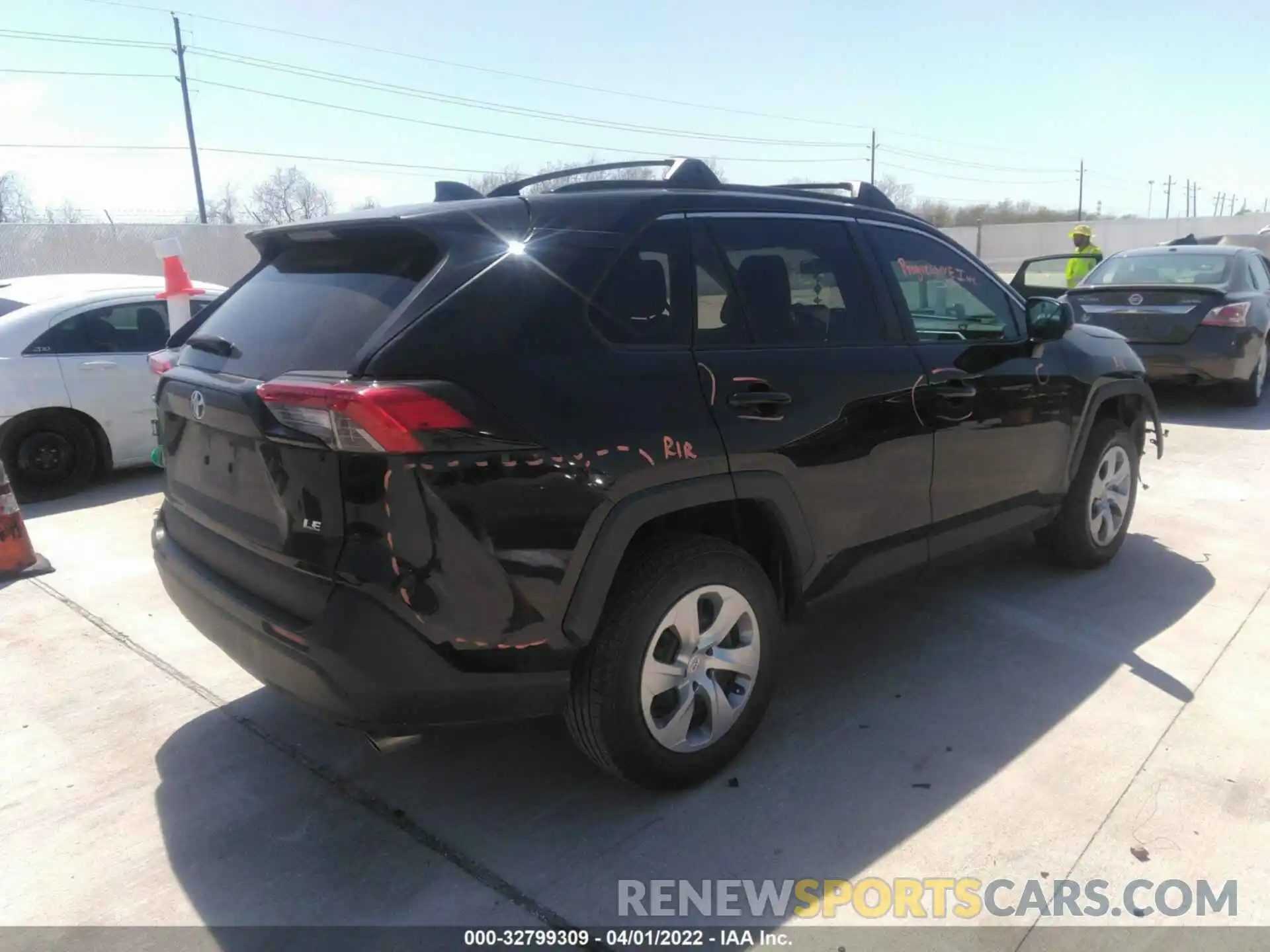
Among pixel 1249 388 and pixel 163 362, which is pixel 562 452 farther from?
pixel 1249 388

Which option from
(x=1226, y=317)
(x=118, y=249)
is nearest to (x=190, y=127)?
(x=118, y=249)

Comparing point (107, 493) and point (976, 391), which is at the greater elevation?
point (976, 391)

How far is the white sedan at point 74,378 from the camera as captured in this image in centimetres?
634

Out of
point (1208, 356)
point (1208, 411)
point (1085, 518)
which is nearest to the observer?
point (1085, 518)

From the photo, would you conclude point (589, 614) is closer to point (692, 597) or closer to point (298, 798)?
point (692, 597)

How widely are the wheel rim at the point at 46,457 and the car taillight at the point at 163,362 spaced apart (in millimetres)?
3958

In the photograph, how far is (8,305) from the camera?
6555mm

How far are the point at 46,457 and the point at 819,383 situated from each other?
583 centimetres

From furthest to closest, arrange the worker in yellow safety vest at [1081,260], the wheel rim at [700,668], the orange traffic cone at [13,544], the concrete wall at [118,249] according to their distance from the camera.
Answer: the concrete wall at [118,249] → the worker in yellow safety vest at [1081,260] → the orange traffic cone at [13,544] → the wheel rim at [700,668]

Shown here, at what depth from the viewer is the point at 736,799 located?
9.59ft

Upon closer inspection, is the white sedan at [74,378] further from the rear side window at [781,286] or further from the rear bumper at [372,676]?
the rear side window at [781,286]

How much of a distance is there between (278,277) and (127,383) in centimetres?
457

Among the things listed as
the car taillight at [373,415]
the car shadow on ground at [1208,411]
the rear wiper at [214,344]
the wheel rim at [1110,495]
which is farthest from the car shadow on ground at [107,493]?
the car shadow on ground at [1208,411]

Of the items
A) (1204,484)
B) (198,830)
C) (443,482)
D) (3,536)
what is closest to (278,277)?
(443,482)
